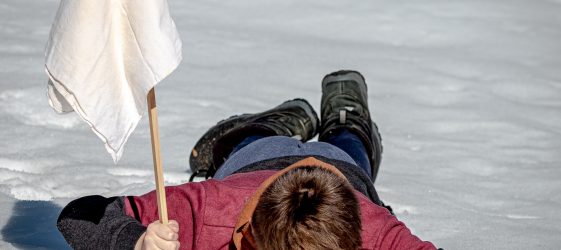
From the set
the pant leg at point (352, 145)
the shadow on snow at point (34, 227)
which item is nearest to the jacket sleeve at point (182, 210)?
the shadow on snow at point (34, 227)

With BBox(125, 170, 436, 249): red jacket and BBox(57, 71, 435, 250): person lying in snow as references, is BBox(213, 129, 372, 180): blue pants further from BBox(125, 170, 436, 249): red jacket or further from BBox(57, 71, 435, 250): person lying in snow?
BBox(125, 170, 436, 249): red jacket

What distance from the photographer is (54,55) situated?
2.05 meters

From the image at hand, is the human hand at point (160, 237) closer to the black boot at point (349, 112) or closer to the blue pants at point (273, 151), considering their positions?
the blue pants at point (273, 151)

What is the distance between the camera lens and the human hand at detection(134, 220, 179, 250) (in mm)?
2168

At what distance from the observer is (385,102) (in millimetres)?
4895

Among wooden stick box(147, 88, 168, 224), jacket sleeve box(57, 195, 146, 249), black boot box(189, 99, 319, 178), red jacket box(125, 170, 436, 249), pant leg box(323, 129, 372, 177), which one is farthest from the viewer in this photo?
black boot box(189, 99, 319, 178)

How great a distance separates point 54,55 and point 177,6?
14.1 feet

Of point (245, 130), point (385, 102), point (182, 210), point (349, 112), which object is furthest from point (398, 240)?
point (385, 102)

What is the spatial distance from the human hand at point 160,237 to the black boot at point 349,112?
1.33 m

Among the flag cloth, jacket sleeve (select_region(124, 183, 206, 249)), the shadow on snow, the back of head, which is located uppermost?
the flag cloth

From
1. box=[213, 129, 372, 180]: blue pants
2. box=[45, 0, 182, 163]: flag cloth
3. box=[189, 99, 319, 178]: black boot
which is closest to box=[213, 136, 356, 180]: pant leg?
box=[213, 129, 372, 180]: blue pants

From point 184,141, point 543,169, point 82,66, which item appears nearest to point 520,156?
point 543,169

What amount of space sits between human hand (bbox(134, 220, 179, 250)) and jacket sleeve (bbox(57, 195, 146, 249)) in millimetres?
99

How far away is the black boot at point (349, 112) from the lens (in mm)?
3457
